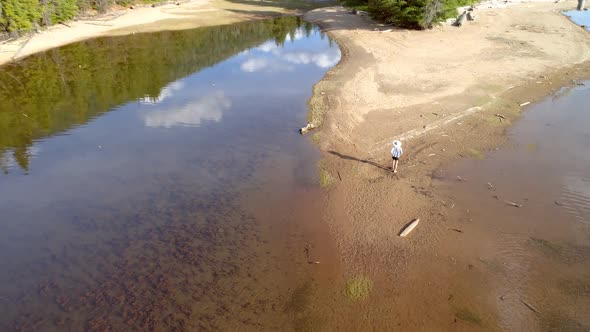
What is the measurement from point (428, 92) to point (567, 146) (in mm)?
10537

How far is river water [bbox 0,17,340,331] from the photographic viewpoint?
13805 millimetres

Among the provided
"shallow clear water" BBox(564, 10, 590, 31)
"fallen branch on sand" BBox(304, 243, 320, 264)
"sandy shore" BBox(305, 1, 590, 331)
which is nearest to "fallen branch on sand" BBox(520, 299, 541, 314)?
"sandy shore" BBox(305, 1, 590, 331)

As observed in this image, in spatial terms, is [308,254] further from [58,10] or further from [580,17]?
[580,17]

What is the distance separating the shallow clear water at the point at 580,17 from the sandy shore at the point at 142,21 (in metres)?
45.9

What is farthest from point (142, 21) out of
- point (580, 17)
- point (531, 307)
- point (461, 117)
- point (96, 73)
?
point (580, 17)

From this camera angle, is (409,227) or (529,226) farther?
(529,226)

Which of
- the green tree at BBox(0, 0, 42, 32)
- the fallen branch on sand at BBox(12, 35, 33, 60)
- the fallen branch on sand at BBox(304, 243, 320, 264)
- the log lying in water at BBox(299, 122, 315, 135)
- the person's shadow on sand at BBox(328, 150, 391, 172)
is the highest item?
the green tree at BBox(0, 0, 42, 32)

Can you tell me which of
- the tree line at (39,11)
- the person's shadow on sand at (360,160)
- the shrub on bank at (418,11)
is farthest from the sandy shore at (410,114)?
the tree line at (39,11)

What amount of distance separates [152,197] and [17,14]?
137 ft

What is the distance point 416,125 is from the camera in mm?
25078

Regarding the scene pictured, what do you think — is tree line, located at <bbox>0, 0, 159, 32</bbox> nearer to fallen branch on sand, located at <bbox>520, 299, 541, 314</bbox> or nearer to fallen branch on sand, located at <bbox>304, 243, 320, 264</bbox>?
fallen branch on sand, located at <bbox>304, 243, 320, 264</bbox>

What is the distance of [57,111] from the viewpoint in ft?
98.9

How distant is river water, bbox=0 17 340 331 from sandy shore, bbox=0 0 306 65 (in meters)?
11.1

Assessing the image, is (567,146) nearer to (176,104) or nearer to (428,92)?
(428,92)
